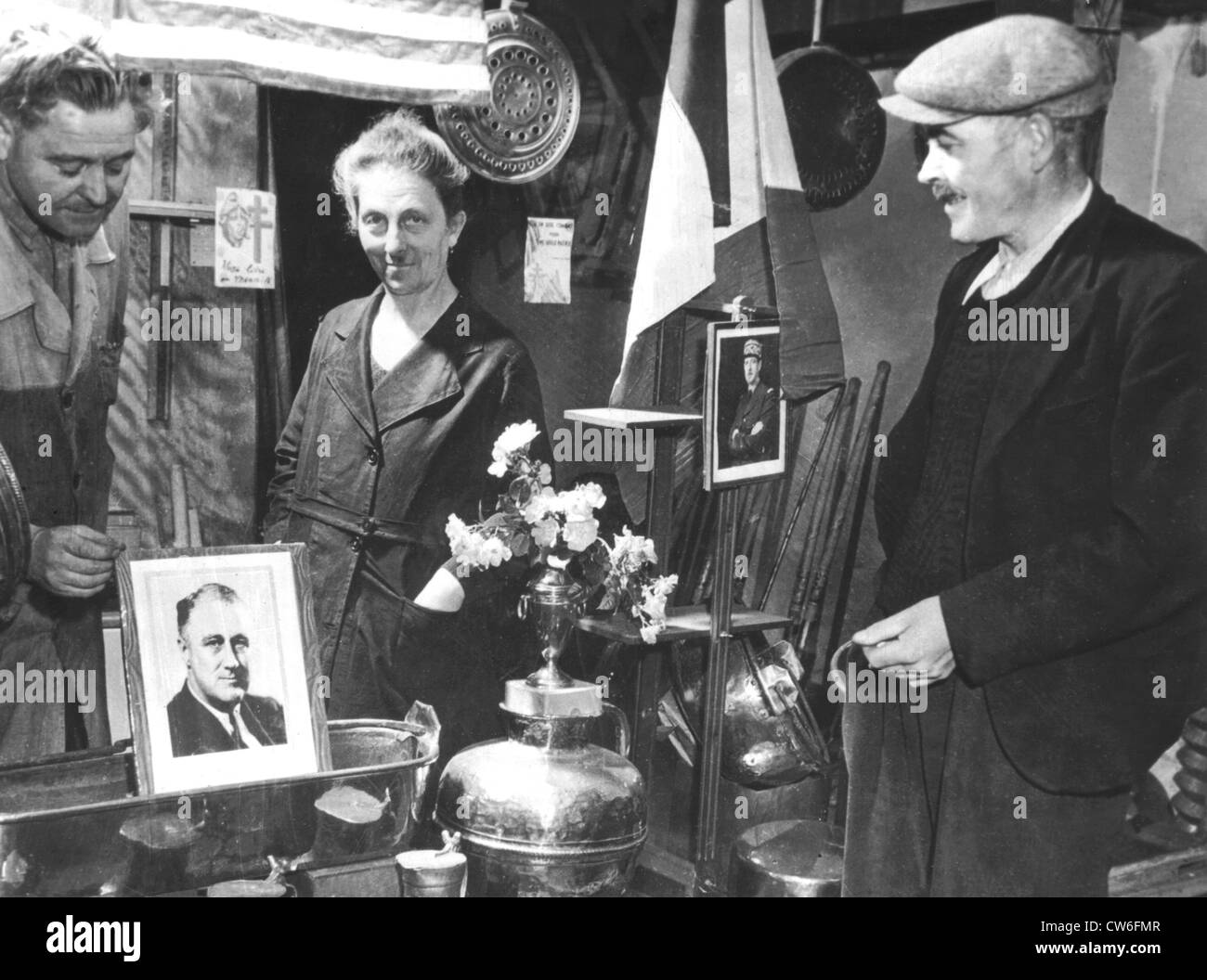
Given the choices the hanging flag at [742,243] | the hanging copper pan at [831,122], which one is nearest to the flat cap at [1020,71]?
the hanging copper pan at [831,122]

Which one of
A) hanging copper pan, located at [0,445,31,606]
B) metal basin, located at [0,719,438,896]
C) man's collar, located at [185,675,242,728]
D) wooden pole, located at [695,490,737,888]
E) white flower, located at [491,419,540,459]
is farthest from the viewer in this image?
wooden pole, located at [695,490,737,888]

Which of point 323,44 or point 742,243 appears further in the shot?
point 742,243

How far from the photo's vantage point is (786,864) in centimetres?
339

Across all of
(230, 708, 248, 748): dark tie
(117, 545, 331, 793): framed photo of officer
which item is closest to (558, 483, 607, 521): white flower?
(117, 545, 331, 793): framed photo of officer

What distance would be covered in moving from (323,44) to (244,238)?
49 centimetres

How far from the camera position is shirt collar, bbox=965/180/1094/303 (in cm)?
327

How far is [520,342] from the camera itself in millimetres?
3492

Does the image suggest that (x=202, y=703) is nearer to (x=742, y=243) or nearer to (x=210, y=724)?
(x=210, y=724)

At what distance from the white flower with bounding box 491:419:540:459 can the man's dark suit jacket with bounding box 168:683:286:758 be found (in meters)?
0.81

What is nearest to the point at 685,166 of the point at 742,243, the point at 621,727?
the point at 742,243

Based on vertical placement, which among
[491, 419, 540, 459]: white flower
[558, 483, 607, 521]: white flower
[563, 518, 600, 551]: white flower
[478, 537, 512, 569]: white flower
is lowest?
[478, 537, 512, 569]: white flower

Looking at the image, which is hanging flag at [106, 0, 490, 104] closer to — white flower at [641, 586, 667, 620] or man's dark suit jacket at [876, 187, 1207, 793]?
white flower at [641, 586, 667, 620]

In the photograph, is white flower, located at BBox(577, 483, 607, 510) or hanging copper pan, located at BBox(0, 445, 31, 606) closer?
hanging copper pan, located at BBox(0, 445, 31, 606)

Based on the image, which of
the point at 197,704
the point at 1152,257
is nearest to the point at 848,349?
the point at 1152,257
